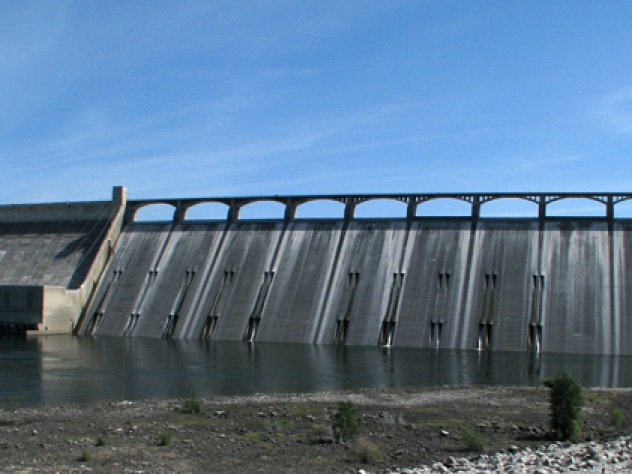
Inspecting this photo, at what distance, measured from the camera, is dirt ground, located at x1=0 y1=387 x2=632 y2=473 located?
15.8 m

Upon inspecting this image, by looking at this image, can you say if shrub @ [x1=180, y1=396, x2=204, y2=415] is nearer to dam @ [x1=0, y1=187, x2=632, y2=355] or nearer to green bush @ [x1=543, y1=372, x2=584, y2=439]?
green bush @ [x1=543, y1=372, x2=584, y2=439]

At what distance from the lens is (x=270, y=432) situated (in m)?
19.2

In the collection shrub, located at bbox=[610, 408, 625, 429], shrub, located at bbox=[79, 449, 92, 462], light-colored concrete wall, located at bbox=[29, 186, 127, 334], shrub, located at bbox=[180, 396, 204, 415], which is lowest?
shrub, located at bbox=[79, 449, 92, 462]

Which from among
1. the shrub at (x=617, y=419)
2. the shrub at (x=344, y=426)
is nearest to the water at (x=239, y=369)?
the shrub at (x=344, y=426)

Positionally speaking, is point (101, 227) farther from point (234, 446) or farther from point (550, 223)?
point (234, 446)

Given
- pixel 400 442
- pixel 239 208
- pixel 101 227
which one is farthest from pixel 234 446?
pixel 101 227

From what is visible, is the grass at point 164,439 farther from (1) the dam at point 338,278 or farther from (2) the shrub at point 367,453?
(1) the dam at point 338,278

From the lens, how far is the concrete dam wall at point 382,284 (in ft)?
162

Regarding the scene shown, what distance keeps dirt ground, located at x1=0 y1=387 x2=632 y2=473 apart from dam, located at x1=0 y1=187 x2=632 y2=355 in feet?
78.3

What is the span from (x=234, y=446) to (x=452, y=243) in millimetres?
41233

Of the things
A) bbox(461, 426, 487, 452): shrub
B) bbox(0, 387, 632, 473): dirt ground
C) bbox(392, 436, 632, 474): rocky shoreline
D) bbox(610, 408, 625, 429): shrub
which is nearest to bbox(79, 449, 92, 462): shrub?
bbox(0, 387, 632, 473): dirt ground

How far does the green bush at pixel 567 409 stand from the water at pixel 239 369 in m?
12.2

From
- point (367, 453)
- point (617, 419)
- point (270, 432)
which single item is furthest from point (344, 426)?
point (617, 419)

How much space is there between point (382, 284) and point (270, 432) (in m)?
36.2
